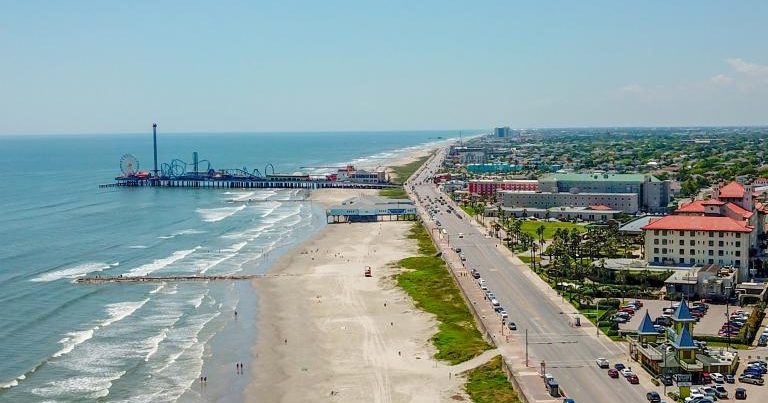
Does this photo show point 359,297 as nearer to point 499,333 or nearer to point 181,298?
point 181,298

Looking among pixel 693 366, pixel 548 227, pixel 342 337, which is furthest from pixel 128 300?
pixel 548 227

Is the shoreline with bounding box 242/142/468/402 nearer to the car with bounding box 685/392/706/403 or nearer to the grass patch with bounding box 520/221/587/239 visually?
the car with bounding box 685/392/706/403

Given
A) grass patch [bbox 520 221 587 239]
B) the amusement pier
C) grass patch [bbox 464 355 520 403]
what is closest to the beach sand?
grass patch [bbox 464 355 520 403]

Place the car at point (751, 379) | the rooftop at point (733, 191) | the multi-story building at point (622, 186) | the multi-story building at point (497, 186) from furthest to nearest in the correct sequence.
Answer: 1. the multi-story building at point (497, 186)
2. the multi-story building at point (622, 186)
3. the rooftop at point (733, 191)
4. the car at point (751, 379)

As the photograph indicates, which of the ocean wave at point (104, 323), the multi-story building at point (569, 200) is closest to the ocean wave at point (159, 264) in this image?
the ocean wave at point (104, 323)

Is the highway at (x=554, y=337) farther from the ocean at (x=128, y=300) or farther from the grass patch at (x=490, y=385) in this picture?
the ocean at (x=128, y=300)

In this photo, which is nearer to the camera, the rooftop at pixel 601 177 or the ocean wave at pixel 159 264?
the ocean wave at pixel 159 264
